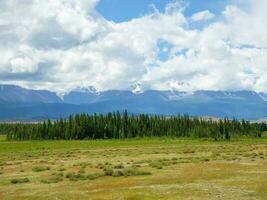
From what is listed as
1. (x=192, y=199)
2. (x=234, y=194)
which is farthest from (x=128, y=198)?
(x=234, y=194)

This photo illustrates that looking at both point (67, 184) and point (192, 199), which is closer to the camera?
point (192, 199)

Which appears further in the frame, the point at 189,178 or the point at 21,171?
the point at 21,171

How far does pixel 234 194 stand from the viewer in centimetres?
3384

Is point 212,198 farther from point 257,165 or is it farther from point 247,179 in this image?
point 257,165

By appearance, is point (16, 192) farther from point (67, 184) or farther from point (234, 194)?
point (234, 194)

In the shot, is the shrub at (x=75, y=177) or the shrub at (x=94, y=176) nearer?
the shrub at (x=75, y=177)

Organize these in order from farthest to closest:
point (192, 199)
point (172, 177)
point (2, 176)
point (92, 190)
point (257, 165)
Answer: point (257, 165)
point (2, 176)
point (172, 177)
point (92, 190)
point (192, 199)

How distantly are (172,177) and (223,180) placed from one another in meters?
5.64

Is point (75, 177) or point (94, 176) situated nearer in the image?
point (75, 177)

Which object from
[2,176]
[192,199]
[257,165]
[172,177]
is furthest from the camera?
[257,165]

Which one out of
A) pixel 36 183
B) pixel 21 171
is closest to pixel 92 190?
pixel 36 183

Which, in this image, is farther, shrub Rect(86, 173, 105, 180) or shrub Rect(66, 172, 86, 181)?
shrub Rect(86, 173, 105, 180)

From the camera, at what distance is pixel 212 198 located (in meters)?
32.3

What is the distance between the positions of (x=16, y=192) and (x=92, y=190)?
21.5 ft
